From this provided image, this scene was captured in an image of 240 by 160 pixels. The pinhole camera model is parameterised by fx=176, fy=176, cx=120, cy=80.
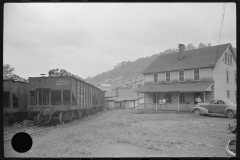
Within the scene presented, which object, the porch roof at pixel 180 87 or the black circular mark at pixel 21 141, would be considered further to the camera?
the porch roof at pixel 180 87

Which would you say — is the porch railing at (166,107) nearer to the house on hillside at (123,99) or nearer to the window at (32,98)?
the house on hillside at (123,99)

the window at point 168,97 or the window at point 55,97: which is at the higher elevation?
the window at point 55,97

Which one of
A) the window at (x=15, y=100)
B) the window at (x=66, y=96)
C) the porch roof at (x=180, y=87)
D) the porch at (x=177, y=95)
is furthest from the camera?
the porch at (x=177, y=95)

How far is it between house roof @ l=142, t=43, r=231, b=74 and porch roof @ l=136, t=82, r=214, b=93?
6.21ft

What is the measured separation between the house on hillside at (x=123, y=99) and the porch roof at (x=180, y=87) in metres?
1.38

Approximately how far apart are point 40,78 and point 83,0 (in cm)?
860

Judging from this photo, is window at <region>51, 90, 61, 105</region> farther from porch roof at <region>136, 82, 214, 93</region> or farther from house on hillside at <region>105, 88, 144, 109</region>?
porch roof at <region>136, 82, 214, 93</region>

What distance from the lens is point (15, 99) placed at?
10727mm

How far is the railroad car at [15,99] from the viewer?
10052mm

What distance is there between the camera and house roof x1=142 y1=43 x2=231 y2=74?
17680mm

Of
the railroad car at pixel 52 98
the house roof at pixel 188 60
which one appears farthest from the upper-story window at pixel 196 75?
the railroad car at pixel 52 98

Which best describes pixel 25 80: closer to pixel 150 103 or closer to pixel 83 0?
pixel 83 0

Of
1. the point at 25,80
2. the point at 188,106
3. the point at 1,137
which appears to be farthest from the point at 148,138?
the point at 188,106

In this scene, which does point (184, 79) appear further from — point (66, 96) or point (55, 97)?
point (55, 97)
